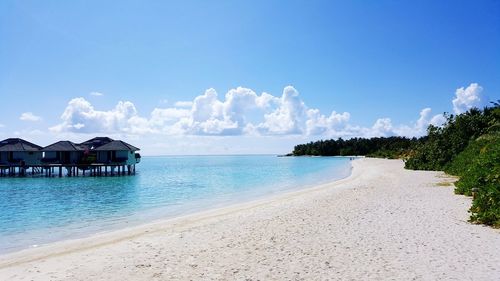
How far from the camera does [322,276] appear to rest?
6.02 meters

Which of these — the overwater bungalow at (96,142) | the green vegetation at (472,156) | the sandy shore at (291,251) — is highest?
the overwater bungalow at (96,142)

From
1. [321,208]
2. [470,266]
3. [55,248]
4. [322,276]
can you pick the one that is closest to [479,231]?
[470,266]

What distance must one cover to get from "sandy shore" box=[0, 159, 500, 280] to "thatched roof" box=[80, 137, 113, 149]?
39743mm

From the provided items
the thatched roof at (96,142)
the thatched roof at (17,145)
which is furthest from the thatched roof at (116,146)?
the thatched roof at (17,145)

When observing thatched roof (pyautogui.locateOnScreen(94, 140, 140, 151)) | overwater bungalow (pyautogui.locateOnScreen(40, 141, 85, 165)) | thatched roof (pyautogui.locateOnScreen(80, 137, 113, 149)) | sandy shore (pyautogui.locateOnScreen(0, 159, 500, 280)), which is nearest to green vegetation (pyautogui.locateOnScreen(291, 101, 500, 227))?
sandy shore (pyautogui.locateOnScreen(0, 159, 500, 280))

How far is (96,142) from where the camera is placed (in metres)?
49.0

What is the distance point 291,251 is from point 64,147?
153 ft

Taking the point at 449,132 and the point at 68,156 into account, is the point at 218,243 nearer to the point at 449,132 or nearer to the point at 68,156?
the point at 449,132

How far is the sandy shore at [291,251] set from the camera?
6.32 metres

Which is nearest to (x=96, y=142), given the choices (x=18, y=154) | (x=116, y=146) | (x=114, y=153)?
(x=114, y=153)

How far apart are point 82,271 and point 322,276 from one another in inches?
172

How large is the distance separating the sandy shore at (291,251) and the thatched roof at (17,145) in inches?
1688

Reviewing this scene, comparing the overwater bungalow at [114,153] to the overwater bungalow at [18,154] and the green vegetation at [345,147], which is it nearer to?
the overwater bungalow at [18,154]

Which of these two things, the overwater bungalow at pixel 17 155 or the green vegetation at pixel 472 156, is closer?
the green vegetation at pixel 472 156
